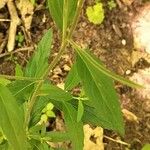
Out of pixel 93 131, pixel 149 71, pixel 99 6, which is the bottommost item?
pixel 93 131

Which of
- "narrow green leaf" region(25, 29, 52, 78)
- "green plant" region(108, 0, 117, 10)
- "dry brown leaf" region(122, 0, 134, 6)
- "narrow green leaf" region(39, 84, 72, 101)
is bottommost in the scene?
"narrow green leaf" region(39, 84, 72, 101)

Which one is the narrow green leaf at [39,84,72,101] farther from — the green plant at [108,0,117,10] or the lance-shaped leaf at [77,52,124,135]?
the green plant at [108,0,117,10]

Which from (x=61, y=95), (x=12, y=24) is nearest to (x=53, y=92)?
(x=61, y=95)

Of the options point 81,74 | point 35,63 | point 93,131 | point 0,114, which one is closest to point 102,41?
point 93,131

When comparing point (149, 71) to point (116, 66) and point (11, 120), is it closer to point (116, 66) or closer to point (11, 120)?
point (116, 66)

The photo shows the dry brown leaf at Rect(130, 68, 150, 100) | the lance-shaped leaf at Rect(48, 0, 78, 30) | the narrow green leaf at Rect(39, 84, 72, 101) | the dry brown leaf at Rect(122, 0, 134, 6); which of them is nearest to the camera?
the lance-shaped leaf at Rect(48, 0, 78, 30)

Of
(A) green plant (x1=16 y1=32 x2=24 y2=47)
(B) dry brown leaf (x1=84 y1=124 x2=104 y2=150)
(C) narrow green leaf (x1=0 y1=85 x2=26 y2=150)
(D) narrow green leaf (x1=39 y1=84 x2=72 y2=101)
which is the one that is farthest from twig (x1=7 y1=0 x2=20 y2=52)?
(C) narrow green leaf (x1=0 y1=85 x2=26 y2=150)
